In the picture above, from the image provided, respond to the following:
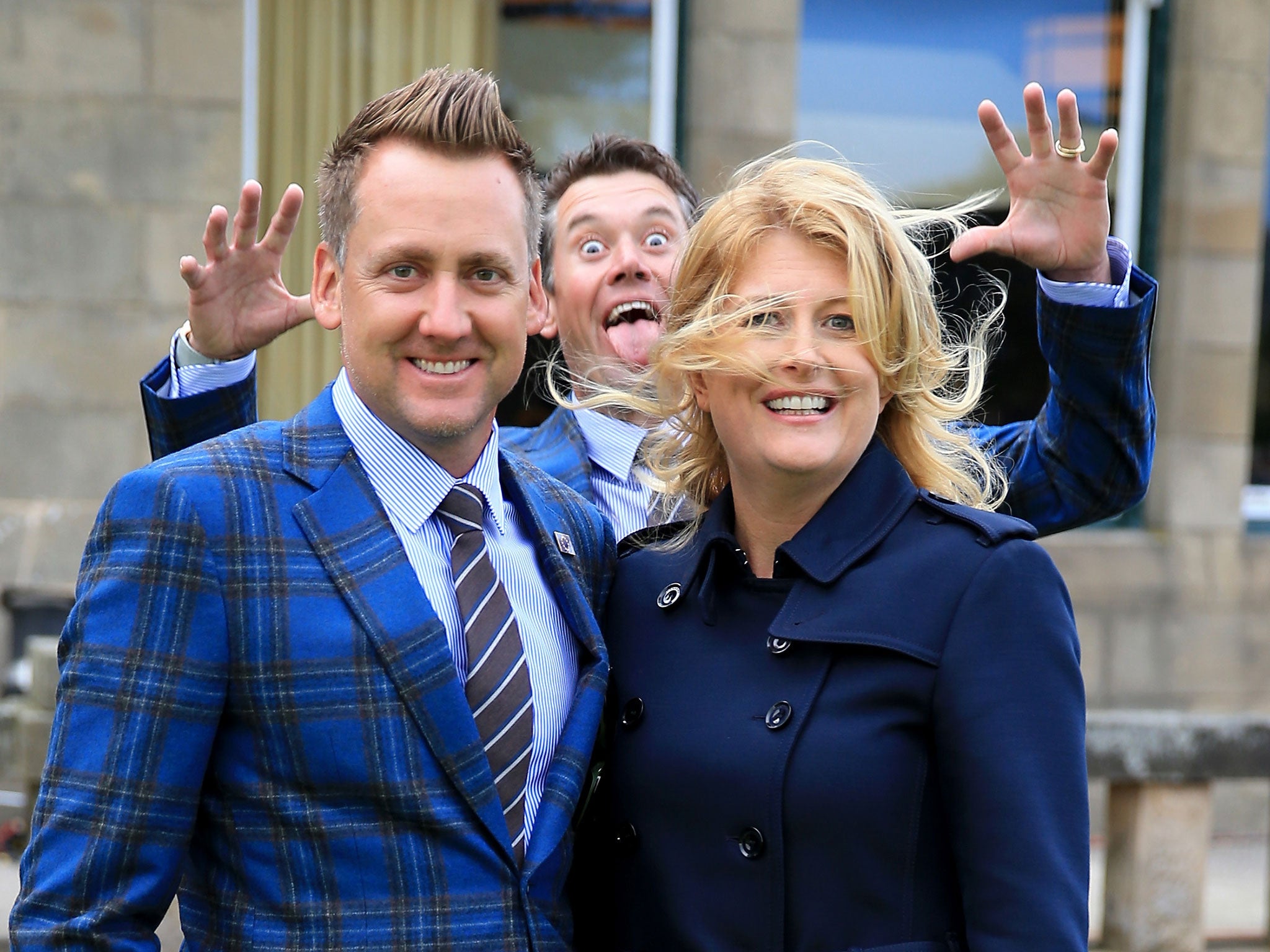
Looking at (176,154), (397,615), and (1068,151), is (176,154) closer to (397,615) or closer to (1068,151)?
(1068,151)

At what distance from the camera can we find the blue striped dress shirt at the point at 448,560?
7.09 feet

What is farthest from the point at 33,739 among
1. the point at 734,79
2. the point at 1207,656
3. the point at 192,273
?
the point at 1207,656

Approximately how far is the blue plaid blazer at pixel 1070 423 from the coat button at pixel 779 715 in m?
1.02

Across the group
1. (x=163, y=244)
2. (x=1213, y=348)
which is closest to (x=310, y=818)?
(x=163, y=244)

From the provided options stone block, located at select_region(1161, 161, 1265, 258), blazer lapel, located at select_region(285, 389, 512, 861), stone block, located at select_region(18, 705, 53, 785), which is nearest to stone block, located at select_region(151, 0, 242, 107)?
stone block, located at select_region(18, 705, 53, 785)

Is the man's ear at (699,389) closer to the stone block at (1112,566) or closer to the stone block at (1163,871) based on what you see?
the stone block at (1163,871)

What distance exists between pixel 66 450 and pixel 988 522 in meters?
4.73

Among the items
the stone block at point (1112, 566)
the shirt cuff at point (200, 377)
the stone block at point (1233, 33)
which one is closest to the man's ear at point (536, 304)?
the shirt cuff at point (200, 377)

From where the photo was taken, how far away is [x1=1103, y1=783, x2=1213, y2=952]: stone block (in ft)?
15.3

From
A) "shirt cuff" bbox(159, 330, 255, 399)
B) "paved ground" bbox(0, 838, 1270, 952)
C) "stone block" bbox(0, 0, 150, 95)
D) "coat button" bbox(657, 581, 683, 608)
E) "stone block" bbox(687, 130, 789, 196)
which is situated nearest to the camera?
"coat button" bbox(657, 581, 683, 608)

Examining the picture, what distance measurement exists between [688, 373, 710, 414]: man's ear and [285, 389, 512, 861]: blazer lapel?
594 mm

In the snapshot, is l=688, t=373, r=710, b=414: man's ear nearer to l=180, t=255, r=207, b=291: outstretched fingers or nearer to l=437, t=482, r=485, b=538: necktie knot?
l=437, t=482, r=485, b=538: necktie knot

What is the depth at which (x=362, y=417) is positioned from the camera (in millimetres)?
2229

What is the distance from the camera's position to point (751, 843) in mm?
2074
